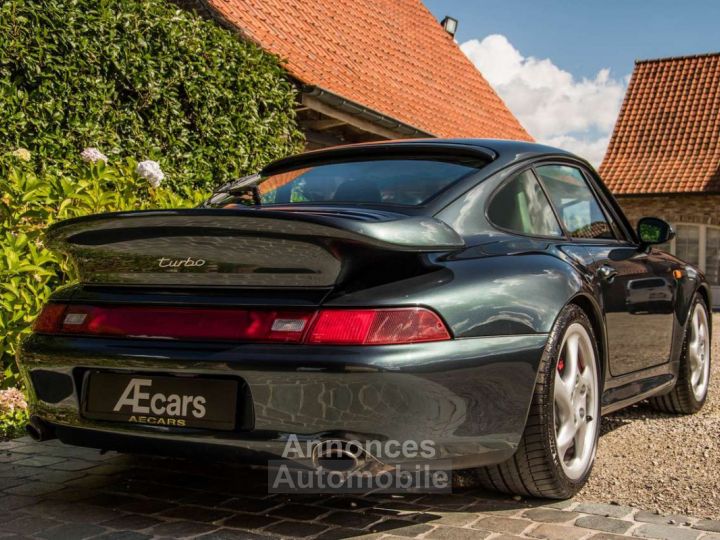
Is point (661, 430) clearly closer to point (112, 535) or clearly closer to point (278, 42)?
point (112, 535)

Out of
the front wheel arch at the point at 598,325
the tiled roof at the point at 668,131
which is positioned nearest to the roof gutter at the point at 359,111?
the front wheel arch at the point at 598,325

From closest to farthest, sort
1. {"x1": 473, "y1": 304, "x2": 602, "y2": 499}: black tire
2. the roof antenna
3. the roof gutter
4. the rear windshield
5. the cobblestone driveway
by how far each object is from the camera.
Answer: the cobblestone driveway < {"x1": 473, "y1": 304, "x2": 602, "y2": 499}: black tire < the rear windshield < the roof gutter < the roof antenna

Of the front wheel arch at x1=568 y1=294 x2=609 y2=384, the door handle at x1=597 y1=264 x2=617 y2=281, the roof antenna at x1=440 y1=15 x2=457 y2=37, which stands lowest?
the front wheel arch at x1=568 y1=294 x2=609 y2=384

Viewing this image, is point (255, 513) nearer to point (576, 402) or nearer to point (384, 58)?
point (576, 402)

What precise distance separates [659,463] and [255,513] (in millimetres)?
1913

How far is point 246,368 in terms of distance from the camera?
2625 millimetres

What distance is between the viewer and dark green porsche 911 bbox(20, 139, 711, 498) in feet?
8.51

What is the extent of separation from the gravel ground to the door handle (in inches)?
33.6

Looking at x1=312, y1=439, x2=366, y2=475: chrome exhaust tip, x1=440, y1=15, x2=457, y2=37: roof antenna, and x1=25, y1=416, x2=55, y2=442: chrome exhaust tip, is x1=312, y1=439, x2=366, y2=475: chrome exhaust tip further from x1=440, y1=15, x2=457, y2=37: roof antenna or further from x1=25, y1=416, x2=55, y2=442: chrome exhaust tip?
x1=440, y1=15, x2=457, y2=37: roof antenna

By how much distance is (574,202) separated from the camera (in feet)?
13.3

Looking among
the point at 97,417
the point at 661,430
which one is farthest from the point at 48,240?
the point at 661,430

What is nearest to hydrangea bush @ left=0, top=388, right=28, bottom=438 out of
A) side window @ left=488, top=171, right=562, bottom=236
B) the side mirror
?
side window @ left=488, top=171, right=562, bottom=236

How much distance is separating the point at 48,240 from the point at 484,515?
1898mm

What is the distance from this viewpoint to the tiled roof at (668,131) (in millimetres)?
22969
